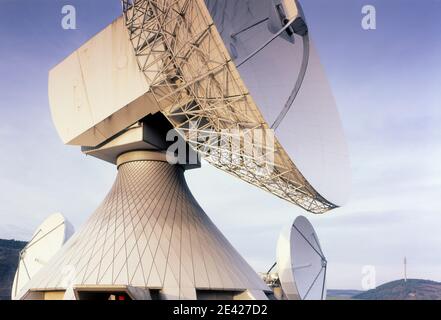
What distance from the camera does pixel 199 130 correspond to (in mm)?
17891

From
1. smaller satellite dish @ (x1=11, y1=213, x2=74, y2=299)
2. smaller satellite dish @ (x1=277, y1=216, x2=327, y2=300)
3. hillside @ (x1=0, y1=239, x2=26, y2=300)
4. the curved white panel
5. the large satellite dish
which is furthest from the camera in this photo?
hillside @ (x1=0, y1=239, x2=26, y2=300)

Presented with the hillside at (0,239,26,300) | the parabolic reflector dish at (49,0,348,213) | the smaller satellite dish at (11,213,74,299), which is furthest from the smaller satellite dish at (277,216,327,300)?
the hillside at (0,239,26,300)

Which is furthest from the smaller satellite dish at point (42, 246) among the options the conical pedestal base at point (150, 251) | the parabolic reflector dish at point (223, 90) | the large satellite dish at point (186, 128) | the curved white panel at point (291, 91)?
the curved white panel at point (291, 91)

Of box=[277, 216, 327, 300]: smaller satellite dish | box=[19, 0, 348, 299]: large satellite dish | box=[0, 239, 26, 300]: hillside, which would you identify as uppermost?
box=[19, 0, 348, 299]: large satellite dish

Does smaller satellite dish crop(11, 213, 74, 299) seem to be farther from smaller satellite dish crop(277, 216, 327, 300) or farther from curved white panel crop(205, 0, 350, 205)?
curved white panel crop(205, 0, 350, 205)

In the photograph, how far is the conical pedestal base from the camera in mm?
19359

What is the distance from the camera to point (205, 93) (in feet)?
54.2

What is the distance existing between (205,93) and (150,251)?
832cm

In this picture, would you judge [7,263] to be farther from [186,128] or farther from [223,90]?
[223,90]

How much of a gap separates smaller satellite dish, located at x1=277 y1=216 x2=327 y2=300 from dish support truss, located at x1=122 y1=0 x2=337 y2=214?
554cm

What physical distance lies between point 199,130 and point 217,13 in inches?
200

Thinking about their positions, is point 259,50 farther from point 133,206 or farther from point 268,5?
point 133,206
